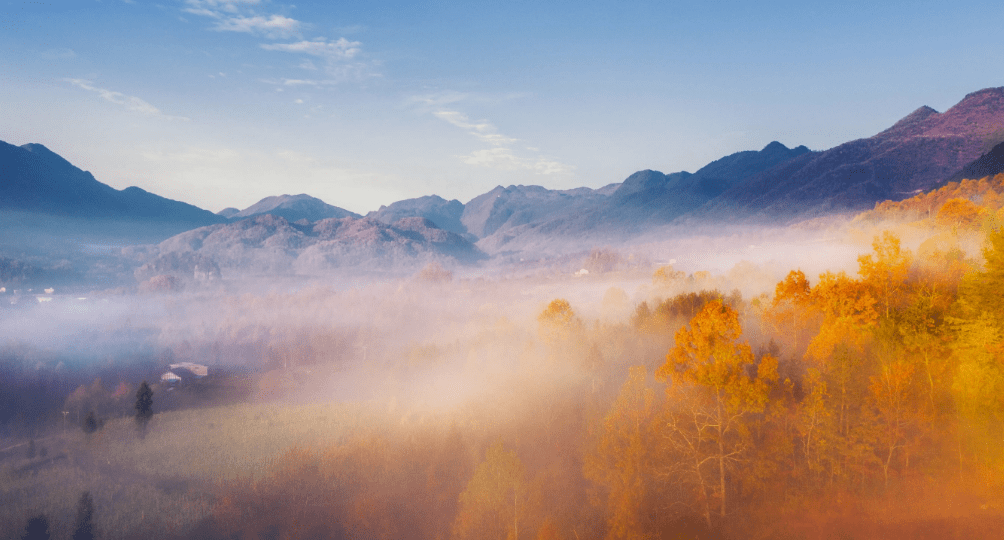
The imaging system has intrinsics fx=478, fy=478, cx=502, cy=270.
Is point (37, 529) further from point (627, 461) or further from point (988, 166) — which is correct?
point (988, 166)

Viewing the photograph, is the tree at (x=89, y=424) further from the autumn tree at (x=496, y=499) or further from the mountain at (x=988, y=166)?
the mountain at (x=988, y=166)

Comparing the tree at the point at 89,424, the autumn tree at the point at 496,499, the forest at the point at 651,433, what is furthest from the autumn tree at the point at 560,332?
the tree at the point at 89,424

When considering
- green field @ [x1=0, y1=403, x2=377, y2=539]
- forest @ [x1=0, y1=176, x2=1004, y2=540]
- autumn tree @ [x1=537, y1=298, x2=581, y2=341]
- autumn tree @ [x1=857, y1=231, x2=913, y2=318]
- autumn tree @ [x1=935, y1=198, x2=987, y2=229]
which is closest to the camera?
forest @ [x1=0, y1=176, x2=1004, y2=540]

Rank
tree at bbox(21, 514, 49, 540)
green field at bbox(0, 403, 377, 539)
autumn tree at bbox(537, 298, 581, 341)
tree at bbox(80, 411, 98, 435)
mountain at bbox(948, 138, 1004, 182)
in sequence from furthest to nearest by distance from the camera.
Answer: mountain at bbox(948, 138, 1004, 182) → tree at bbox(80, 411, 98, 435) → autumn tree at bbox(537, 298, 581, 341) → green field at bbox(0, 403, 377, 539) → tree at bbox(21, 514, 49, 540)

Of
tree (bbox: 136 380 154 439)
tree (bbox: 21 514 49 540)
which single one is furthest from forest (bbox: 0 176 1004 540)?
tree (bbox: 136 380 154 439)

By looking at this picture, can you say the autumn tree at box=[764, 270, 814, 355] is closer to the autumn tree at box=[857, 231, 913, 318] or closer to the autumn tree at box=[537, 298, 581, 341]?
the autumn tree at box=[857, 231, 913, 318]

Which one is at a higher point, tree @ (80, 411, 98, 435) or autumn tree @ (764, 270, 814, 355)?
autumn tree @ (764, 270, 814, 355)

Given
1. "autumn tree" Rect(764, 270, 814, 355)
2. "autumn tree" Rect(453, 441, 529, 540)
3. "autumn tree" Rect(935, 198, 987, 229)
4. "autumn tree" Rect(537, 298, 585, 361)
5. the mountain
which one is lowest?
"autumn tree" Rect(453, 441, 529, 540)
